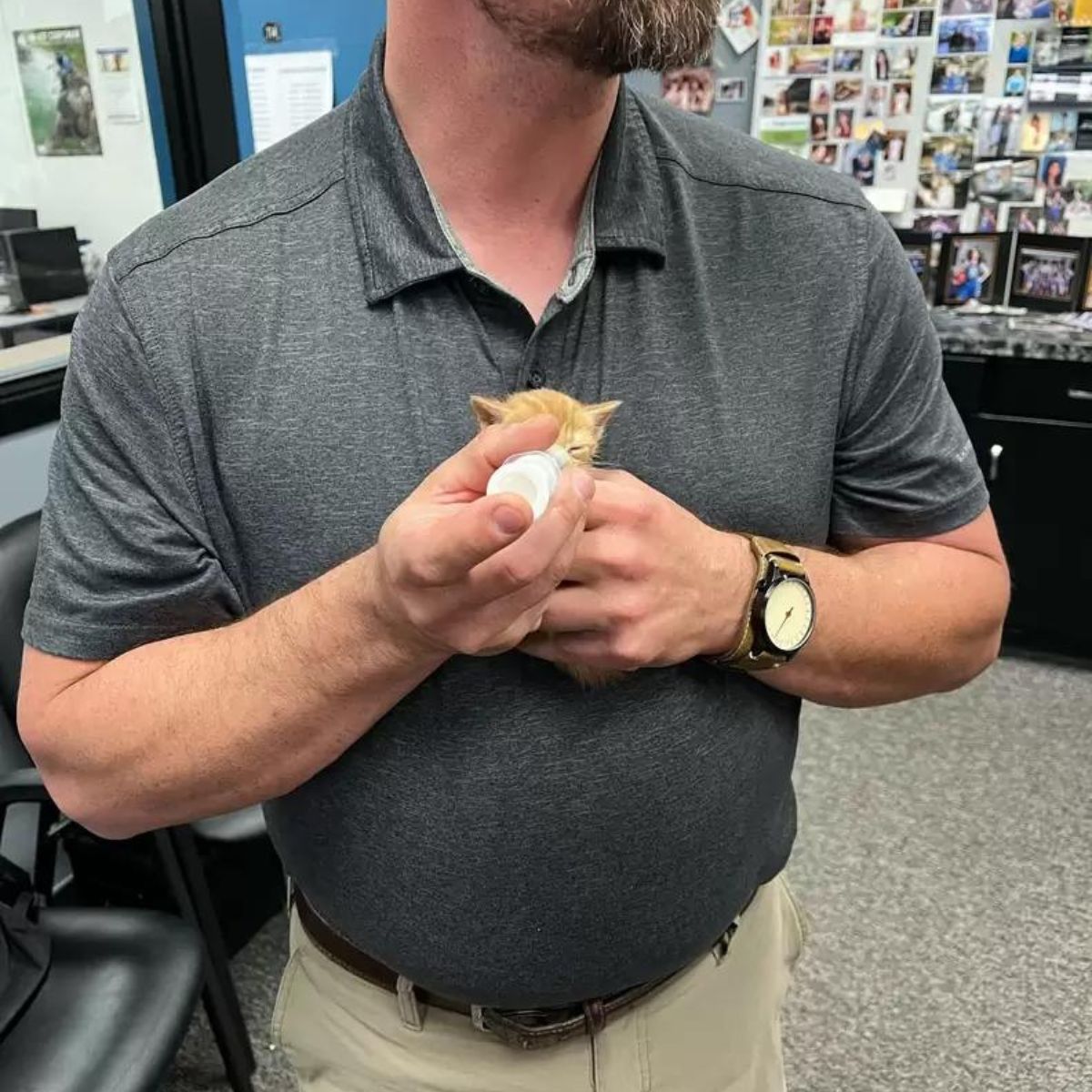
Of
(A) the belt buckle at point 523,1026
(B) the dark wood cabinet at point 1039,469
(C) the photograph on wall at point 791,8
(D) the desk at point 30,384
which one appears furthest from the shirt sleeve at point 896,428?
(C) the photograph on wall at point 791,8

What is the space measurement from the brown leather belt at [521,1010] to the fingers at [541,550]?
18.0 inches

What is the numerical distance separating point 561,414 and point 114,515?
1.03ft

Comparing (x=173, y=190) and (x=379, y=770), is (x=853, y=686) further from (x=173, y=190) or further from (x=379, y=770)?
(x=173, y=190)

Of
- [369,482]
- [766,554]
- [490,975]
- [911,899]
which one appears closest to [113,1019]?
[490,975]

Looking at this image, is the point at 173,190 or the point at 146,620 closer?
the point at 146,620

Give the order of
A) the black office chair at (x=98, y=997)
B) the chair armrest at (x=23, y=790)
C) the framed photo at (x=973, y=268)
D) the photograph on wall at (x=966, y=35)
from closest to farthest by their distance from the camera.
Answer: the black office chair at (x=98, y=997), the chair armrest at (x=23, y=790), the photograph on wall at (x=966, y=35), the framed photo at (x=973, y=268)

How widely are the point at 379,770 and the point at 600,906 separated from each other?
200 millimetres

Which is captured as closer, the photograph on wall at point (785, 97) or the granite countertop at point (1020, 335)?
the granite countertop at point (1020, 335)

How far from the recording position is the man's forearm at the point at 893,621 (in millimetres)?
788

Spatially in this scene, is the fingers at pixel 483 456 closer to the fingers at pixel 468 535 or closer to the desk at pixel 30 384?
the fingers at pixel 468 535

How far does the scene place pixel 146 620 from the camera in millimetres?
715

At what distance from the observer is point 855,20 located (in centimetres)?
286

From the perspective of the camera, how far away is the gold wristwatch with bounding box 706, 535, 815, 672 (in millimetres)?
727

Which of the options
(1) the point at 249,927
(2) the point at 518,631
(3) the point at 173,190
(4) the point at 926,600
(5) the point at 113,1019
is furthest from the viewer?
(3) the point at 173,190
